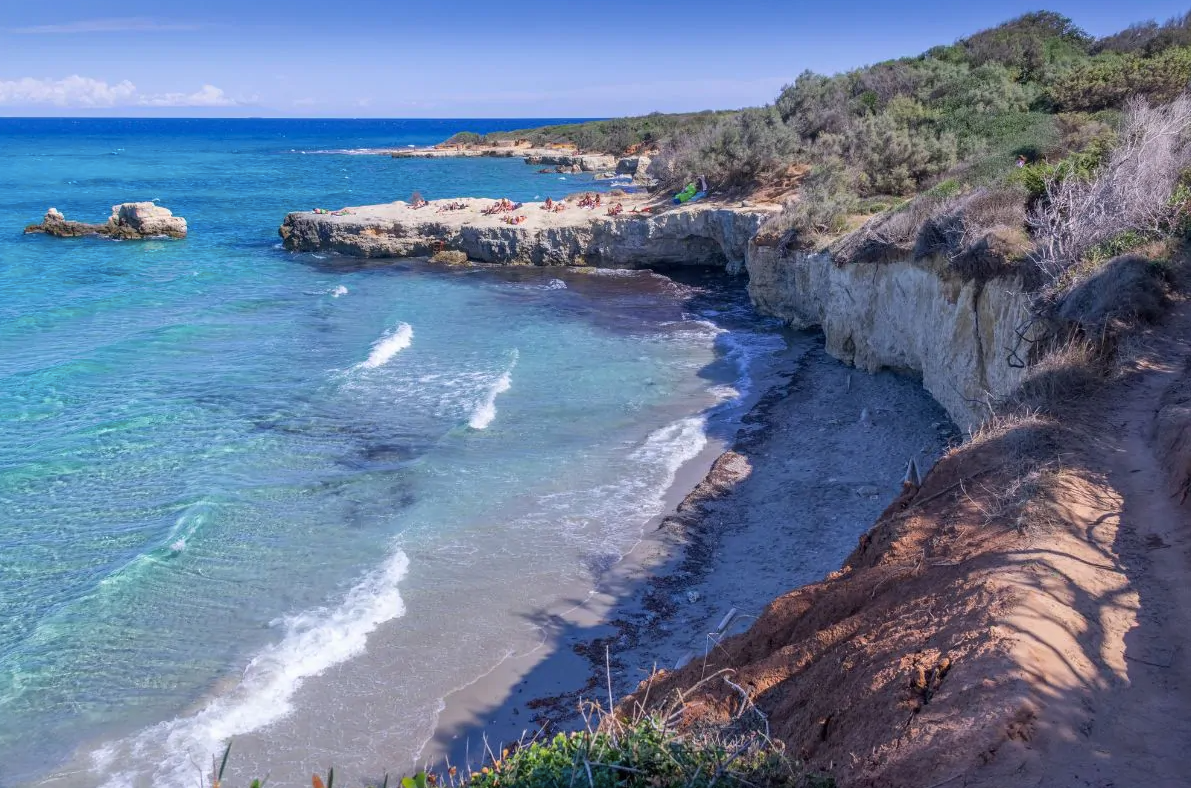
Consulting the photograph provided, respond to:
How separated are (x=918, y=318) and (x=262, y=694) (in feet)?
46.3

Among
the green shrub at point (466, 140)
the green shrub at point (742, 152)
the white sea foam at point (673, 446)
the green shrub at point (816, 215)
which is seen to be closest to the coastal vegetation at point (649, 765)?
the white sea foam at point (673, 446)

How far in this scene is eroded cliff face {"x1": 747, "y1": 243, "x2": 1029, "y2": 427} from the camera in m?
13.4

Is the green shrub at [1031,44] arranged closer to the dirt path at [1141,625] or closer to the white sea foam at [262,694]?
Result: the dirt path at [1141,625]

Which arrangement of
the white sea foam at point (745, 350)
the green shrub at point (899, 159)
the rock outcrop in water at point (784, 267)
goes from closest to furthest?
the rock outcrop in water at point (784, 267) → the white sea foam at point (745, 350) → the green shrub at point (899, 159)

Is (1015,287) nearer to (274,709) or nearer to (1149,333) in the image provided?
(1149,333)

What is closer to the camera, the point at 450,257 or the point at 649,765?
the point at 649,765

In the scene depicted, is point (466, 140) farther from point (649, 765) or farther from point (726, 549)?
point (649, 765)

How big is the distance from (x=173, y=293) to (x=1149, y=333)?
31.2 meters

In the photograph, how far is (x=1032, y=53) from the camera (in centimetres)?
3550

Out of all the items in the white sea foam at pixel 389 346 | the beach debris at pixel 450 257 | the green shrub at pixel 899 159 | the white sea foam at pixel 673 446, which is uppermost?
the green shrub at pixel 899 159

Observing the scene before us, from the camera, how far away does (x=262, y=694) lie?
32.6ft

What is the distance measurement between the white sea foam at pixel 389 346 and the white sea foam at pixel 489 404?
12.4 feet

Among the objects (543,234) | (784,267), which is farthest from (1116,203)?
(543,234)

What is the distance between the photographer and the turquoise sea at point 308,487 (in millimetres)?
9859
